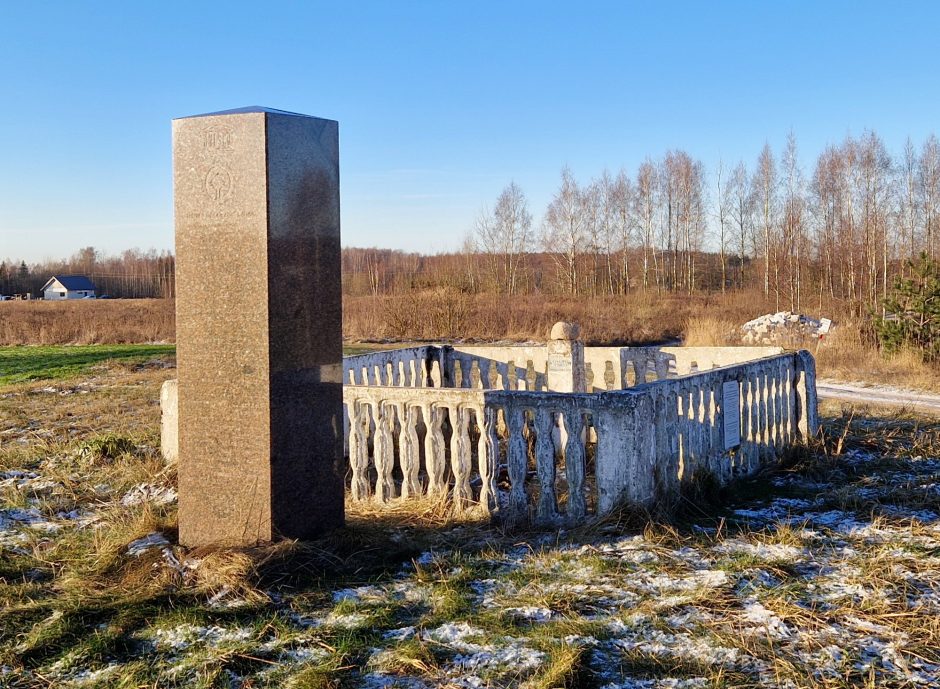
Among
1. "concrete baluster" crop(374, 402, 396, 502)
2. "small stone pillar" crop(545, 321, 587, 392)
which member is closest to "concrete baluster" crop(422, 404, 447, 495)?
"concrete baluster" crop(374, 402, 396, 502)

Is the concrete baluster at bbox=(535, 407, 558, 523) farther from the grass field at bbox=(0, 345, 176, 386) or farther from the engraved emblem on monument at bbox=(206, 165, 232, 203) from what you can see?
the grass field at bbox=(0, 345, 176, 386)

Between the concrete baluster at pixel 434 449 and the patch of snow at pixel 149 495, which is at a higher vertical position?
the concrete baluster at pixel 434 449

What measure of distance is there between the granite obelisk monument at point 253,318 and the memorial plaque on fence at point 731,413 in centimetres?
368

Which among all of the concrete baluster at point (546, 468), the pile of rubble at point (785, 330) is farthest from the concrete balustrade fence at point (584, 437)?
the pile of rubble at point (785, 330)

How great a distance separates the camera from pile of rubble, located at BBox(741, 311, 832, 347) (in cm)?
2184

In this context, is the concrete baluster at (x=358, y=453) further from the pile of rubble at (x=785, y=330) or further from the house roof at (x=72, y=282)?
the house roof at (x=72, y=282)

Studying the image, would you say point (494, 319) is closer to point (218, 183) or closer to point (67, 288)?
point (218, 183)

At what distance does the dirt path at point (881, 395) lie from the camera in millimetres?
12234

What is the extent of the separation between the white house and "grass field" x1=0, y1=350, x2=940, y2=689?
99.1 m

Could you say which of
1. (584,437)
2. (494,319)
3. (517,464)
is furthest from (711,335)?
(517,464)

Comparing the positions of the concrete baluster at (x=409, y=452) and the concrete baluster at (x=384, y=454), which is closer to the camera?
the concrete baluster at (x=409, y=452)

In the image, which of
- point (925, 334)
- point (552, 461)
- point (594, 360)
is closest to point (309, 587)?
point (552, 461)

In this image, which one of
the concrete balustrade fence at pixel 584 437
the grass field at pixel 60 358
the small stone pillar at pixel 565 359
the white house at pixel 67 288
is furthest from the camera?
the white house at pixel 67 288

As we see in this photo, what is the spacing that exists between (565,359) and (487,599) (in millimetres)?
5633
